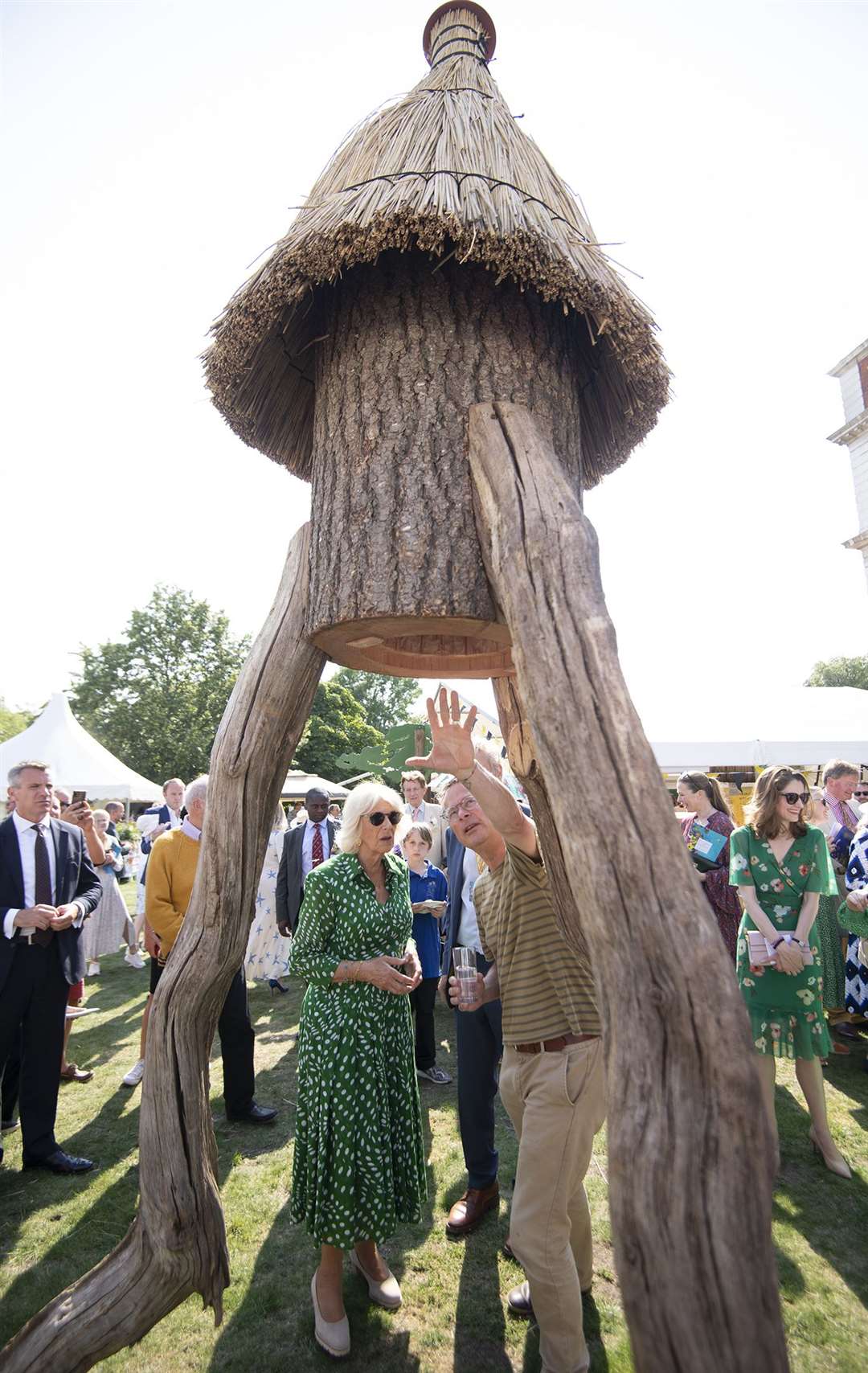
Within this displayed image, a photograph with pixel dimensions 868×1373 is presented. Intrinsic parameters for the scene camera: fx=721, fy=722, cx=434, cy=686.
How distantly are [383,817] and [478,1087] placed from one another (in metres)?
1.52

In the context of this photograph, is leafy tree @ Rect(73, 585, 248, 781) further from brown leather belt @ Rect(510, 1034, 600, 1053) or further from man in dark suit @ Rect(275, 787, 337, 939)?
brown leather belt @ Rect(510, 1034, 600, 1053)

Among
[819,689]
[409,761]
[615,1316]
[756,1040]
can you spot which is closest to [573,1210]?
[615,1316]

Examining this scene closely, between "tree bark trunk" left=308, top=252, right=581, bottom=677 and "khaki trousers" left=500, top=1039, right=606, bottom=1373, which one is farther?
"khaki trousers" left=500, top=1039, right=606, bottom=1373

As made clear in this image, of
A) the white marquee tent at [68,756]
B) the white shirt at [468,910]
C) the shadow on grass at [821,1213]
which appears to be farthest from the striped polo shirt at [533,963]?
the white marquee tent at [68,756]

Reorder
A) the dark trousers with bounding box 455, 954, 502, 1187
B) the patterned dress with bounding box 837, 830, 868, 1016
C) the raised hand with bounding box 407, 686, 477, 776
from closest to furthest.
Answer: the raised hand with bounding box 407, 686, 477, 776
the dark trousers with bounding box 455, 954, 502, 1187
the patterned dress with bounding box 837, 830, 868, 1016

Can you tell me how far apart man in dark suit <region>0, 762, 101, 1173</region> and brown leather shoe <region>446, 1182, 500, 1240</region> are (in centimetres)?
207

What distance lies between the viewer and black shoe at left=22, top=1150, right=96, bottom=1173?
3936mm

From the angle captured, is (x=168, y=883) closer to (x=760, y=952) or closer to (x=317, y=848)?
(x=317, y=848)

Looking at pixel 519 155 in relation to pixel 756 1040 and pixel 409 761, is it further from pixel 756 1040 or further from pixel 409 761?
pixel 756 1040

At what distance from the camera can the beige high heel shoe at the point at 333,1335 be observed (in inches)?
101

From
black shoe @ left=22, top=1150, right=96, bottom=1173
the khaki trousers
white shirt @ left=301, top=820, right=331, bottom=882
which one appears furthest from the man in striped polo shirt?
white shirt @ left=301, top=820, right=331, bottom=882

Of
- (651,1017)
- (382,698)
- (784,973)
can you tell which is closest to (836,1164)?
(784,973)

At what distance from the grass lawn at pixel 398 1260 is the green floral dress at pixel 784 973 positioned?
2.12 ft

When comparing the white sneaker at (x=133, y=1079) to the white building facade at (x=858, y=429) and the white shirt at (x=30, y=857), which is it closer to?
the white shirt at (x=30, y=857)
